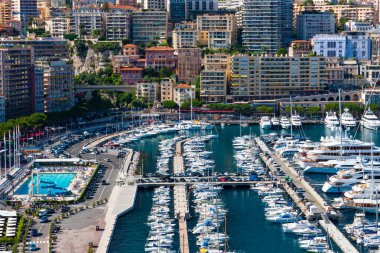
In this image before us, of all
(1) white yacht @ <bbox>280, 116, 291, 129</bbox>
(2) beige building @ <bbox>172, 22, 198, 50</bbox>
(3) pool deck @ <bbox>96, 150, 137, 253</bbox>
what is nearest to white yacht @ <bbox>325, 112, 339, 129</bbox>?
Result: (1) white yacht @ <bbox>280, 116, 291, 129</bbox>

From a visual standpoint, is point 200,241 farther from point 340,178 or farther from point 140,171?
point 140,171

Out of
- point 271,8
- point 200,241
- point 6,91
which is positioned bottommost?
point 200,241

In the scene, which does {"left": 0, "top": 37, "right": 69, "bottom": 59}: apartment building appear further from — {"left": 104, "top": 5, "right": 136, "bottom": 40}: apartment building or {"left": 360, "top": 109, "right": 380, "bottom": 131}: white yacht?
{"left": 360, "top": 109, "right": 380, "bottom": 131}: white yacht

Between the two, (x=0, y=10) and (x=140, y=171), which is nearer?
(x=140, y=171)

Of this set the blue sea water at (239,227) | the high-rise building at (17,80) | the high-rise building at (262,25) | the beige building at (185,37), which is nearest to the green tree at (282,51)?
the high-rise building at (262,25)

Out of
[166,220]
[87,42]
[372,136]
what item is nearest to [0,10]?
[87,42]

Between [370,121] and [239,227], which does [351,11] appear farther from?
[239,227]
